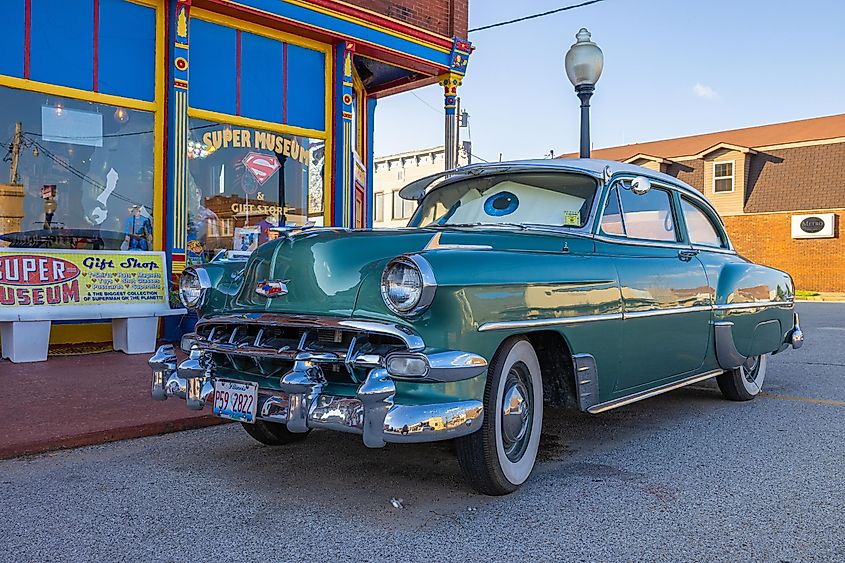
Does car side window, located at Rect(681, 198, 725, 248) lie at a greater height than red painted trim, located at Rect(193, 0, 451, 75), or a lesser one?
lesser

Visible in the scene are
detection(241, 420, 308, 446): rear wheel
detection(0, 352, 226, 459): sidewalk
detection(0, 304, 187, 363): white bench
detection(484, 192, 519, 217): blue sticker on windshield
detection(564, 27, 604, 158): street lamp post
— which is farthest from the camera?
detection(564, 27, 604, 158): street lamp post

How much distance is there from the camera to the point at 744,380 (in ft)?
18.4

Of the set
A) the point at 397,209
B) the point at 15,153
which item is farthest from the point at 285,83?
the point at 397,209

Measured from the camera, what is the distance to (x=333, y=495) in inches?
132

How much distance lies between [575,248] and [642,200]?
→ 3.43 ft

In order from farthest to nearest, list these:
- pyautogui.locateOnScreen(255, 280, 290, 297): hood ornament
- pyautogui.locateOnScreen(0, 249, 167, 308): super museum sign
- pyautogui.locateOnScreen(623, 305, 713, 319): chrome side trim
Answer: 1. pyautogui.locateOnScreen(0, 249, 167, 308): super museum sign
2. pyautogui.locateOnScreen(623, 305, 713, 319): chrome side trim
3. pyautogui.locateOnScreen(255, 280, 290, 297): hood ornament

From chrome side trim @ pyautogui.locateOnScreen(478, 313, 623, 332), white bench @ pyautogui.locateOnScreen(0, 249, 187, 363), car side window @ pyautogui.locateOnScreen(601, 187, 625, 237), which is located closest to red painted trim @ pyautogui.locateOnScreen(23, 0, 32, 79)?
white bench @ pyautogui.locateOnScreen(0, 249, 187, 363)

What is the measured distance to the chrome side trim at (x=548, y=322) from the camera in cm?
314

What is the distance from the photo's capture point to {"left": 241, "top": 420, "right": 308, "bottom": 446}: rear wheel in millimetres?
4137

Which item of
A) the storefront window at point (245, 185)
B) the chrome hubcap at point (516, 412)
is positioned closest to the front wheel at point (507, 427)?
the chrome hubcap at point (516, 412)

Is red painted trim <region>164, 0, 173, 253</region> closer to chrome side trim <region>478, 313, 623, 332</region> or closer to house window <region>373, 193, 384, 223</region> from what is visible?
chrome side trim <region>478, 313, 623, 332</region>

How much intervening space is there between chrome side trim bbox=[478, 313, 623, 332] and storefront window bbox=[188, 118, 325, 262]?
17.6 ft

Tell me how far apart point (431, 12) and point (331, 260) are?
771 centimetres

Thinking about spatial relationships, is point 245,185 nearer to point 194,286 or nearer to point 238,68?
point 238,68
